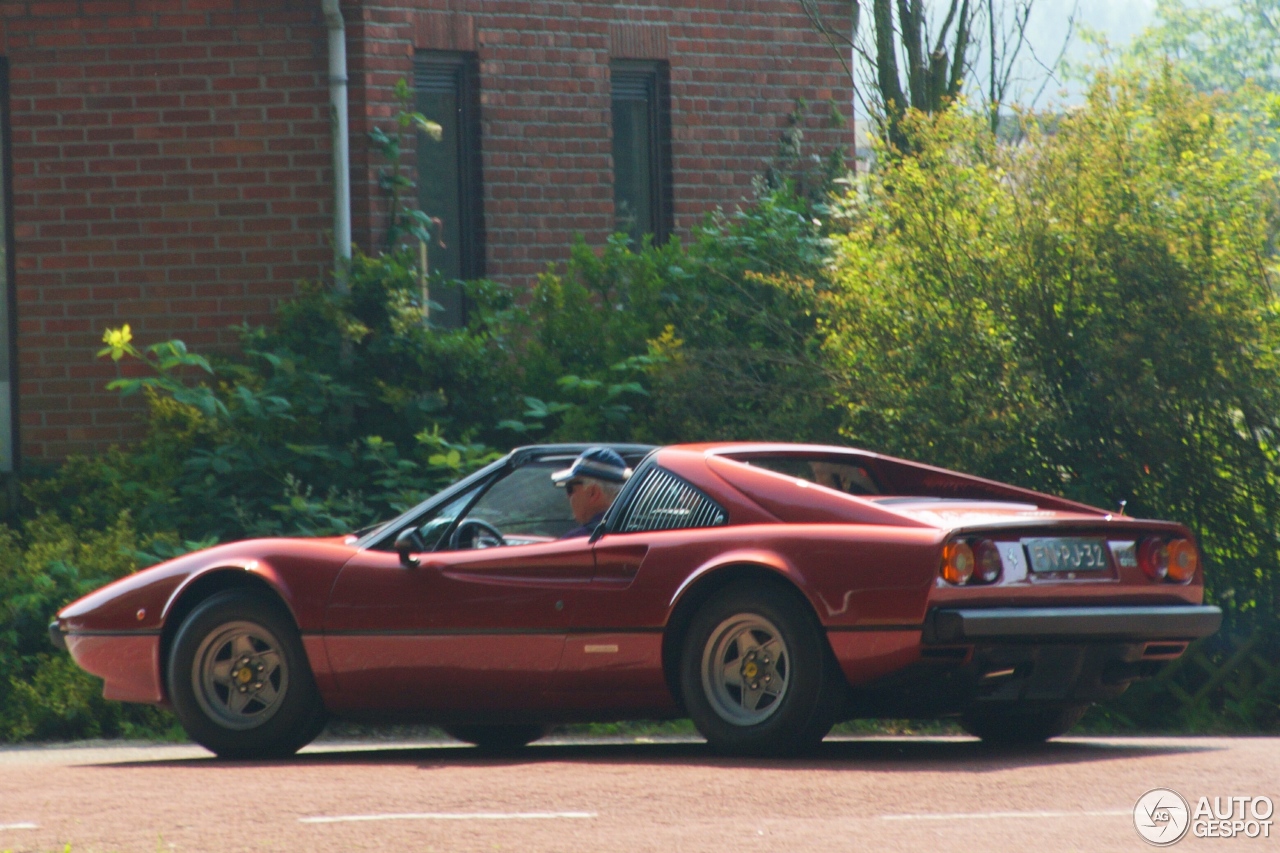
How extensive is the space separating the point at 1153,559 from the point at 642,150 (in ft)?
30.1

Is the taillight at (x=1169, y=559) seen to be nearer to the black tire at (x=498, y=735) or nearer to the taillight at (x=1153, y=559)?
the taillight at (x=1153, y=559)

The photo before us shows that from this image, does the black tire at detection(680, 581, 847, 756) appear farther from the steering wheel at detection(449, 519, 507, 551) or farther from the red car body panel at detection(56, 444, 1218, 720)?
the steering wheel at detection(449, 519, 507, 551)

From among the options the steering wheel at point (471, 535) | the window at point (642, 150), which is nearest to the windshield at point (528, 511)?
the steering wheel at point (471, 535)

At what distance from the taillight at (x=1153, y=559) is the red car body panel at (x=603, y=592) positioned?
0.14ft

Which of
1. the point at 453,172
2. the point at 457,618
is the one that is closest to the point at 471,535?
the point at 457,618

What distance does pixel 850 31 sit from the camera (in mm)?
16562

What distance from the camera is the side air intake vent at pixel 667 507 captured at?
7496 mm

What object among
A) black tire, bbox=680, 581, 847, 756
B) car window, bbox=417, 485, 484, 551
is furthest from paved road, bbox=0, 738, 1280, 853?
car window, bbox=417, 485, 484, 551

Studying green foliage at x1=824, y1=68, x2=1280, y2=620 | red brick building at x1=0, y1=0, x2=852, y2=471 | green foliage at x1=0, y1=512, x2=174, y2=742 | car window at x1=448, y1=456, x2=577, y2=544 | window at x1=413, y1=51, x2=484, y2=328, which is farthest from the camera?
window at x1=413, y1=51, x2=484, y2=328

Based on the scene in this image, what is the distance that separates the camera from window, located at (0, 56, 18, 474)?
13773mm

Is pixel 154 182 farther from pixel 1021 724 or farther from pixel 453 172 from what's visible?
pixel 1021 724

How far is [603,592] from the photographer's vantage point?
7.52m

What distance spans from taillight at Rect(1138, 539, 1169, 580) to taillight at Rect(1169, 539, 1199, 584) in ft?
0.10

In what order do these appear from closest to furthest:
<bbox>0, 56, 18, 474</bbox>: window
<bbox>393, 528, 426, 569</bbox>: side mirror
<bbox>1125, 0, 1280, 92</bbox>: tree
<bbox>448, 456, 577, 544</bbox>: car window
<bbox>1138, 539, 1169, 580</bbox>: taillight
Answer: <bbox>1138, 539, 1169, 580</bbox>: taillight → <bbox>393, 528, 426, 569</bbox>: side mirror → <bbox>448, 456, 577, 544</bbox>: car window → <bbox>0, 56, 18, 474</bbox>: window → <bbox>1125, 0, 1280, 92</bbox>: tree
